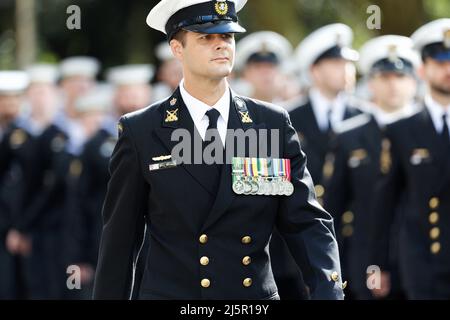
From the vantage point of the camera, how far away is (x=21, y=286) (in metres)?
14.5

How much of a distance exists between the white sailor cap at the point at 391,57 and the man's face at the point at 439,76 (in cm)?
190

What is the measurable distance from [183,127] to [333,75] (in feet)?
16.7

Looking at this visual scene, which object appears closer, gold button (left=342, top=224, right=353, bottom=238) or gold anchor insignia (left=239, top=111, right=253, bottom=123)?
gold anchor insignia (left=239, top=111, right=253, bottom=123)

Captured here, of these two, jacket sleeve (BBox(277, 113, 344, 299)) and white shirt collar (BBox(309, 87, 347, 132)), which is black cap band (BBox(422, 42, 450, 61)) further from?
jacket sleeve (BBox(277, 113, 344, 299))

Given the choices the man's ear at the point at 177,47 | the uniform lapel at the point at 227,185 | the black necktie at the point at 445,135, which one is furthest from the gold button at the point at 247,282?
the black necktie at the point at 445,135

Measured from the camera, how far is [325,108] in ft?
36.1

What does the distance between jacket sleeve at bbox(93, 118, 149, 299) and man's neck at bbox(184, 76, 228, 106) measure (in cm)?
34

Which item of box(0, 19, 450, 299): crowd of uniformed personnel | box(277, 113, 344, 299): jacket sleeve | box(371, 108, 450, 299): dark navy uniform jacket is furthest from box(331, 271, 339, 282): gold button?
box(371, 108, 450, 299): dark navy uniform jacket

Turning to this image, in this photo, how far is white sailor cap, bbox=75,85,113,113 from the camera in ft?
48.5

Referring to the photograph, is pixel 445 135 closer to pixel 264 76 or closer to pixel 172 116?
pixel 264 76

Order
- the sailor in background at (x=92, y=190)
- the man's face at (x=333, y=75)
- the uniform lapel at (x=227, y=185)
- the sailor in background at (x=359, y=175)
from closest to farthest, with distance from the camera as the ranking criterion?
the uniform lapel at (x=227, y=185) → the sailor in background at (x=359, y=175) → the man's face at (x=333, y=75) → the sailor in background at (x=92, y=190)

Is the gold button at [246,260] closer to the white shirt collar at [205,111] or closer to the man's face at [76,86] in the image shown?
the white shirt collar at [205,111]

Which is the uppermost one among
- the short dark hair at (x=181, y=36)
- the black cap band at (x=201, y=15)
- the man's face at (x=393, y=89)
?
the man's face at (x=393, y=89)

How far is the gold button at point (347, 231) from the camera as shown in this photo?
10589 millimetres
